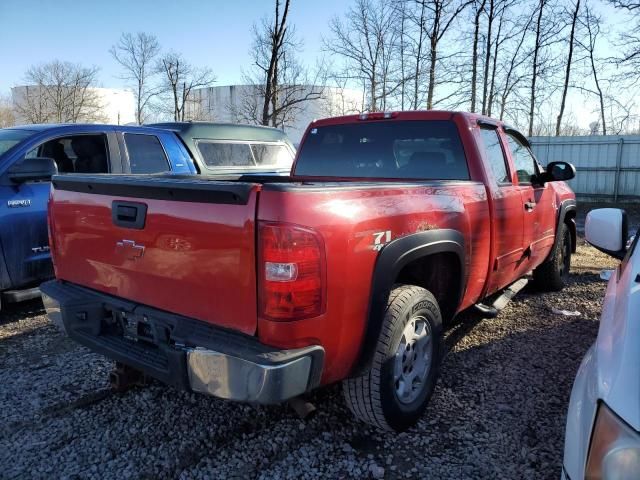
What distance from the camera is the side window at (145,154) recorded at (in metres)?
5.61

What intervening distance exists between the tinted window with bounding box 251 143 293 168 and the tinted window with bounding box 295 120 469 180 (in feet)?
10.7

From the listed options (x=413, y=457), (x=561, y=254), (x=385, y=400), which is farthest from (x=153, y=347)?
(x=561, y=254)

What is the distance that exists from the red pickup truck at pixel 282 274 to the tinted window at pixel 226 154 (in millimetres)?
3648

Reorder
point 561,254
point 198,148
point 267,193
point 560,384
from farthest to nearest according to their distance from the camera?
point 198,148 → point 561,254 → point 560,384 → point 267,193

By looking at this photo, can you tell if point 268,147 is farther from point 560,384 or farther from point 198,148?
point 560,384

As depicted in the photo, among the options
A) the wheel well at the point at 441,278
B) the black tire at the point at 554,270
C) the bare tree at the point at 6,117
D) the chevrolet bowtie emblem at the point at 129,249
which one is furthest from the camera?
the bare tree at the point at 6,117

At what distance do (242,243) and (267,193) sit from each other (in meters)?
0.24

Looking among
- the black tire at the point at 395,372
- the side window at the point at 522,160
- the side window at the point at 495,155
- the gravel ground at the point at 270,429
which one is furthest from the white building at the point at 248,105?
the black tire at the point at 395,372

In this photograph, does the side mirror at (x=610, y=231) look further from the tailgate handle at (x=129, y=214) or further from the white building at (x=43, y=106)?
the white building at (x=43, y=106)

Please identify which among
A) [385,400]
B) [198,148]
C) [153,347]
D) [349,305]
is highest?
[198,148]

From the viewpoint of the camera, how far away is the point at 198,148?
6.52 meters

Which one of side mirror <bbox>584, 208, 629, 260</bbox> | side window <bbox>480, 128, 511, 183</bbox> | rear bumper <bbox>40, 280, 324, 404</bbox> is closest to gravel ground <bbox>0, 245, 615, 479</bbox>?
rear bumper <bbox>40, 280, 324, 404</bbox>

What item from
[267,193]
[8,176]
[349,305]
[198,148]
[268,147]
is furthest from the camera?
[268,147]

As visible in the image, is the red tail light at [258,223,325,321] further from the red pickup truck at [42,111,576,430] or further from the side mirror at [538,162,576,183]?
the side mirror at [538,162,576,183]
